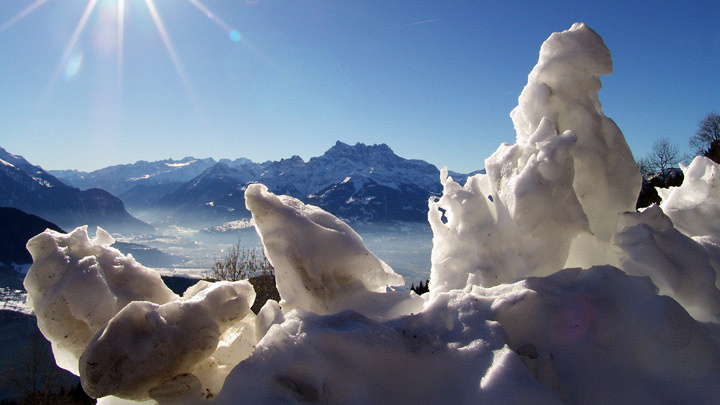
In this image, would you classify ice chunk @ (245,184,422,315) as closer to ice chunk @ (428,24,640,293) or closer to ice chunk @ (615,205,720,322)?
ice chunk @ (428,24,640,293)

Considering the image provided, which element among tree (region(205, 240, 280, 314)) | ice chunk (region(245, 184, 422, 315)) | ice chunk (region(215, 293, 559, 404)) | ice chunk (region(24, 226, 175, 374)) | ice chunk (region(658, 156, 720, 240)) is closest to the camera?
ice chunk (region(215, 293, 559, 404))

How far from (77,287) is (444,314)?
1.87 metres

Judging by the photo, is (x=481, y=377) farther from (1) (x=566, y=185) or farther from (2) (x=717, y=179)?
(2) (x=717, y=179)

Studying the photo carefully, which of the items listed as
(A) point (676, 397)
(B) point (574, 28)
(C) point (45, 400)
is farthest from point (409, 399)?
(C) point (45, 400)

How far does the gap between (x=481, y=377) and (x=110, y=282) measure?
200 cm

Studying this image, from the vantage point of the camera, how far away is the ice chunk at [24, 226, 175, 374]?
205cm

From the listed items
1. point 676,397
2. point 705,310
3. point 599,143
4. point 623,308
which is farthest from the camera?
point 599,143

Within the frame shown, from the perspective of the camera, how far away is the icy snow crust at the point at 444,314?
5.76 feet

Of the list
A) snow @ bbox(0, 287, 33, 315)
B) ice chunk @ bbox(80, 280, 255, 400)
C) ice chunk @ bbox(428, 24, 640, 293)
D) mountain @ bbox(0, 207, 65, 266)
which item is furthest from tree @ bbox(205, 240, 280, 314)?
mountain @ bbox(0, 207, 65, 266)

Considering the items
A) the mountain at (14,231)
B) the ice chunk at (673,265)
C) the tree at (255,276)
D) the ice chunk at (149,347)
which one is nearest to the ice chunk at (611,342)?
the ice chunk at (673,265)

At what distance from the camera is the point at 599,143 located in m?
3.04

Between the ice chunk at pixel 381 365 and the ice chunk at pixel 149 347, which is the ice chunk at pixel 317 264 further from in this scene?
the ice chunk at pixel 149 347

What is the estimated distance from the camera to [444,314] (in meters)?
2.04

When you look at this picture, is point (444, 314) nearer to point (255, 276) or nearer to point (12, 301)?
point (255, 276)
